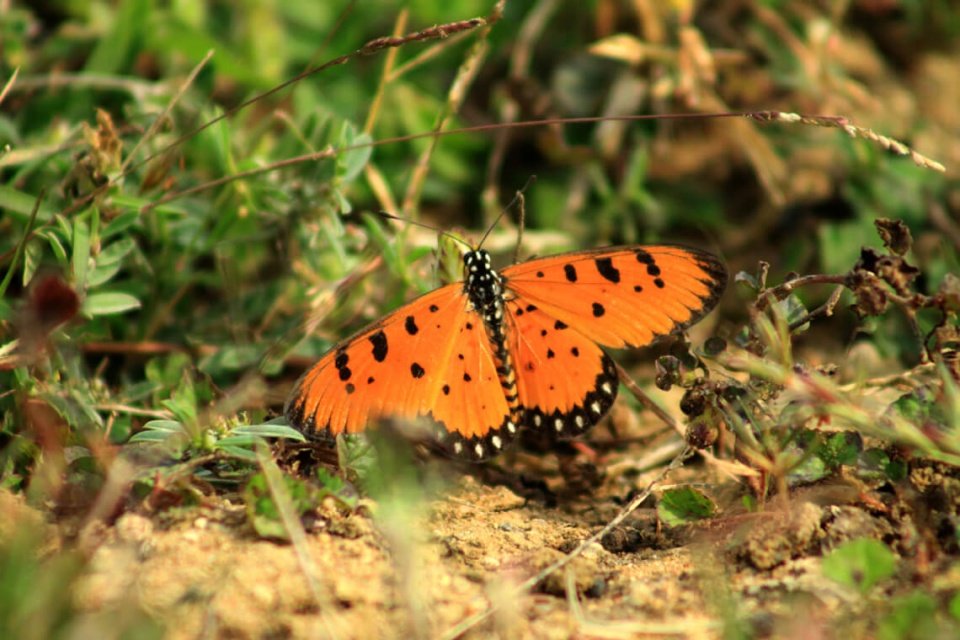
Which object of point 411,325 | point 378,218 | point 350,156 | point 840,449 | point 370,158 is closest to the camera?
point 840,449

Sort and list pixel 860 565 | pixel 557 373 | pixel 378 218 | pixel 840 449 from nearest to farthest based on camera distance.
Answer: pixel 860 565 → pixel 840 449 → pixel 557 373 → pixel 378 218

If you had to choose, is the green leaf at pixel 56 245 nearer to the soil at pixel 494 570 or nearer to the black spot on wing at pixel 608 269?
the soil at pixel 494 570

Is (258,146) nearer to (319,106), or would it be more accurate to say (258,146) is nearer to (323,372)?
(319,106)

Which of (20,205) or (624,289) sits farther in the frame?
(20,205)

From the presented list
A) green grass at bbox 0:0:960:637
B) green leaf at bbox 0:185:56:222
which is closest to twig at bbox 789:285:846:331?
green grass at bbox 0:0:960:637

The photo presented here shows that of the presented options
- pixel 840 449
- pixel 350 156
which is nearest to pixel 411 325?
pixel 350 156

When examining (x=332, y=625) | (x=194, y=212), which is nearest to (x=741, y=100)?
(x=194, y=212)

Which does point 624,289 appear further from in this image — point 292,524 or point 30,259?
point 30,259
